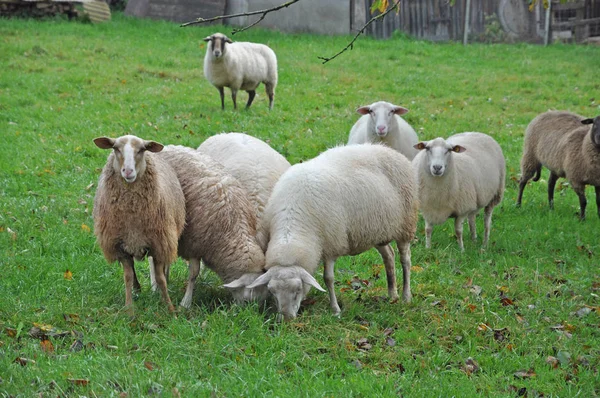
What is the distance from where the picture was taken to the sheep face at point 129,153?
5562mm

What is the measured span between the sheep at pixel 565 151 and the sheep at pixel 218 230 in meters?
5.38

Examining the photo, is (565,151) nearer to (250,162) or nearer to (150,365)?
(250,162)

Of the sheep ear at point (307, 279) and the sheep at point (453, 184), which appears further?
the sheep at point (453, 184)

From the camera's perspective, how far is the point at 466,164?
8938mm

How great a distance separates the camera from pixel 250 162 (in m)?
7.08

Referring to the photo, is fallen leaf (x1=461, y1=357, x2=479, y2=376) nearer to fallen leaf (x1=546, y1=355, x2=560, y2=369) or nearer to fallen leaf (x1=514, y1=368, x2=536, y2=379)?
fallen leaf (x1=514, y1=368, x2=536, y2=379)

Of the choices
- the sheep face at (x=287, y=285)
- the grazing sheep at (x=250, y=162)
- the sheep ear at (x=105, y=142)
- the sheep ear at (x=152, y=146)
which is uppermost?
the sheep ear at (x=105, y=142)

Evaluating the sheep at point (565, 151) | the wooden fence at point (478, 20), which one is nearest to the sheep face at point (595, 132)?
the sheep at point (565, 151)

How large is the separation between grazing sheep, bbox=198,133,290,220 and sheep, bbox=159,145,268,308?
254 millimetres

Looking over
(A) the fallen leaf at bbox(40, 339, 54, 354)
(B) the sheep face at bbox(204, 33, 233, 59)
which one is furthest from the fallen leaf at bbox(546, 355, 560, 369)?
(B) the sheep face at bbox(204, 33, 233, 59)

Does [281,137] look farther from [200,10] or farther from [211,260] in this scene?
[200,10]

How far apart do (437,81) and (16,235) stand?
458 inches

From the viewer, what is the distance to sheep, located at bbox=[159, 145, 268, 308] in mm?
6105

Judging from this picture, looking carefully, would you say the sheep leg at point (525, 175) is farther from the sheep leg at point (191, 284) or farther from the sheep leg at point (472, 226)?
the sheep leg at point (191, 284)
